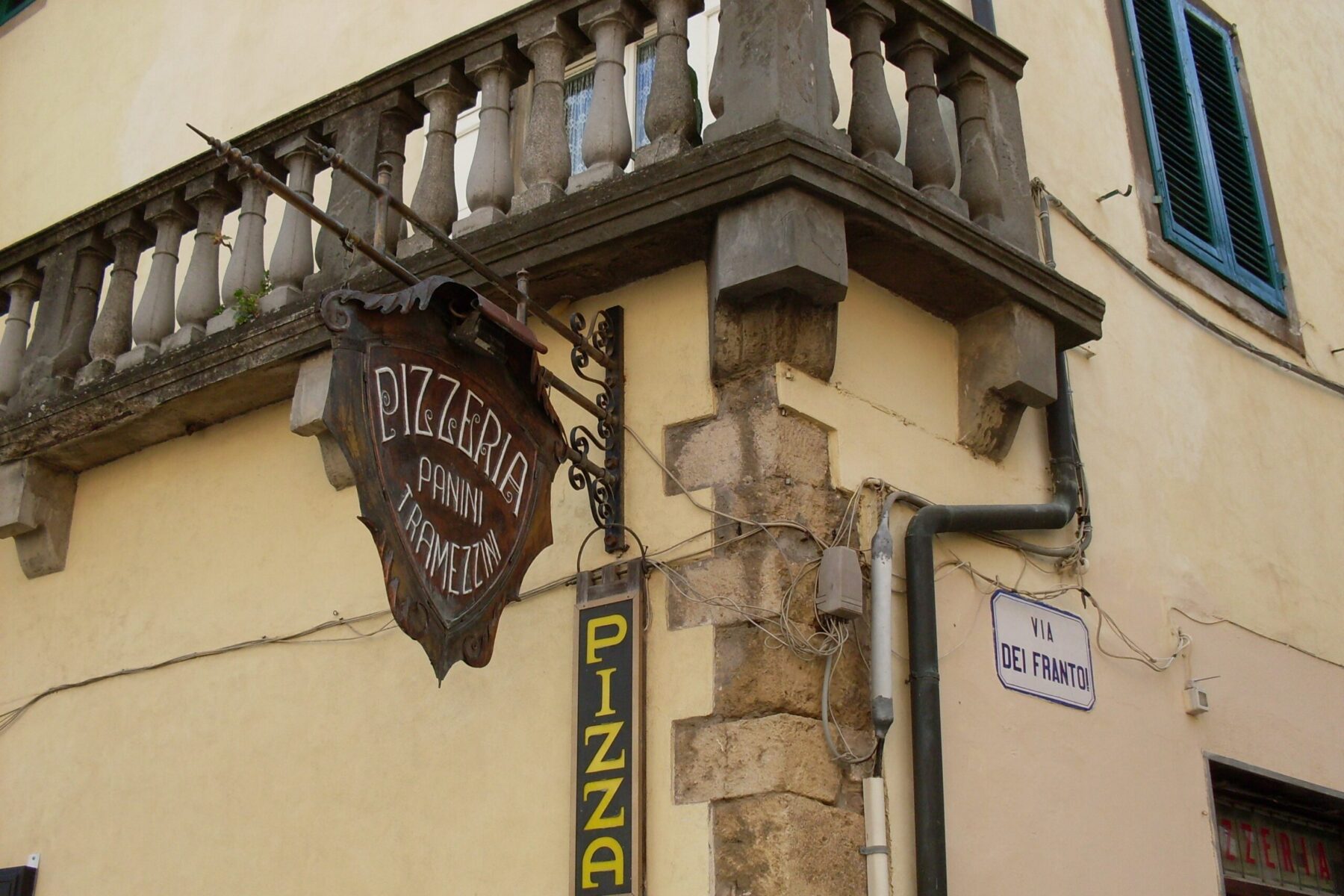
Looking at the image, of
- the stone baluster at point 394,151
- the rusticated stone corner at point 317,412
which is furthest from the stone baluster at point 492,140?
the rusticated stone corner at point 317,412

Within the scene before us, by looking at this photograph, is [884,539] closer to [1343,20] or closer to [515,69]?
[515,69]

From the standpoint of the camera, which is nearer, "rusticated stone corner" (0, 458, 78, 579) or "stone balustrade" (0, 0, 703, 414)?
"stone balustrade" (0, 0, 703, 414)

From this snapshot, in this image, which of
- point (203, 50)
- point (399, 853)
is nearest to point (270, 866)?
point (399, 853)

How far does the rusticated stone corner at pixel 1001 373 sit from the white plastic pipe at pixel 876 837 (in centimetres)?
147

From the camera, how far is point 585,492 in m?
5.36

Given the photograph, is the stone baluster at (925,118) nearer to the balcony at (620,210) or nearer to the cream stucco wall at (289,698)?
the balcony at (620,210)

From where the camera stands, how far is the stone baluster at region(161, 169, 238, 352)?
6477mm

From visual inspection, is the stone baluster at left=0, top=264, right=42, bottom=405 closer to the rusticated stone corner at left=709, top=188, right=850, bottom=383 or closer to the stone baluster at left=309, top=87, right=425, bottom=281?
the stone baluster at left=309, top=87, right=425, bottom=281

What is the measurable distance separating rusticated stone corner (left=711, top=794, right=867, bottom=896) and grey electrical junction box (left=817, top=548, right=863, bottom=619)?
1.87ft

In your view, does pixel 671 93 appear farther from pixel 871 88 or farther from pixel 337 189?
pixel 337 189

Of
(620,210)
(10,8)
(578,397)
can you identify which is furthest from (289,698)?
(10,8)

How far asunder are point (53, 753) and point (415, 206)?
8.86ft

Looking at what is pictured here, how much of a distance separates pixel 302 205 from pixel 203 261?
7.74ft

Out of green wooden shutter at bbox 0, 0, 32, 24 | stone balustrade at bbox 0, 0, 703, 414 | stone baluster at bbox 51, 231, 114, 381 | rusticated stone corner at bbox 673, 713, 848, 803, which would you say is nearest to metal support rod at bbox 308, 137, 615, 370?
stone balustrade at bbox 0, 0, 703, 414
